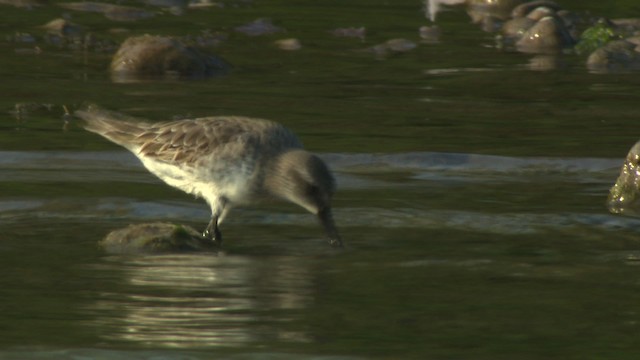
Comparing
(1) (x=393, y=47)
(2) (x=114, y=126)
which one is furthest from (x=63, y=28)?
(2) (x=114, y=126)

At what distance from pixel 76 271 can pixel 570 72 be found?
8989 millimetres

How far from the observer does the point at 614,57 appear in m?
17.0

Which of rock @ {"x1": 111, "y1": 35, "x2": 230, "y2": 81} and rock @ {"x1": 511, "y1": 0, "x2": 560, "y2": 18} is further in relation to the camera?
rock @ {"x1": 511, "y1": 0, "x2": 560, "y2": 18}

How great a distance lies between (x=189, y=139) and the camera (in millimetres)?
9953

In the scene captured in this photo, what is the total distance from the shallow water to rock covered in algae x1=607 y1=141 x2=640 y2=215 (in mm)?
126

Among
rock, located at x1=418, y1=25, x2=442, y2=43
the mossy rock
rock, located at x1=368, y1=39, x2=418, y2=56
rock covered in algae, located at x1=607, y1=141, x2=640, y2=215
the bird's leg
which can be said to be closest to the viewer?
the bird's leg

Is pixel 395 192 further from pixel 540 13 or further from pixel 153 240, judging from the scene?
pixel 540 13

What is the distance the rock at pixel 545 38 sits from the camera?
722 inches

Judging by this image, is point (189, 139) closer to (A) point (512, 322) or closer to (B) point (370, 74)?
(A) point (512, 322)

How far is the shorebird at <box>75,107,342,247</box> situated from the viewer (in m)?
9.30

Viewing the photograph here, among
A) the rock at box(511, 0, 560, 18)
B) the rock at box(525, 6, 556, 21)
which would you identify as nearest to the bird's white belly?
the rock at box(525, 6, 556, 21)

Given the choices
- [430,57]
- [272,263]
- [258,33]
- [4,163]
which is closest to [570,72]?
[430,57]

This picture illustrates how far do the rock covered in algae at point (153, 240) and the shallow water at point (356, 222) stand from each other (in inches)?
4.1

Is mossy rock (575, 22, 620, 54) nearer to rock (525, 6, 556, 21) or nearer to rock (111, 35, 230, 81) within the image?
rock (525, 6, 556, 21)
